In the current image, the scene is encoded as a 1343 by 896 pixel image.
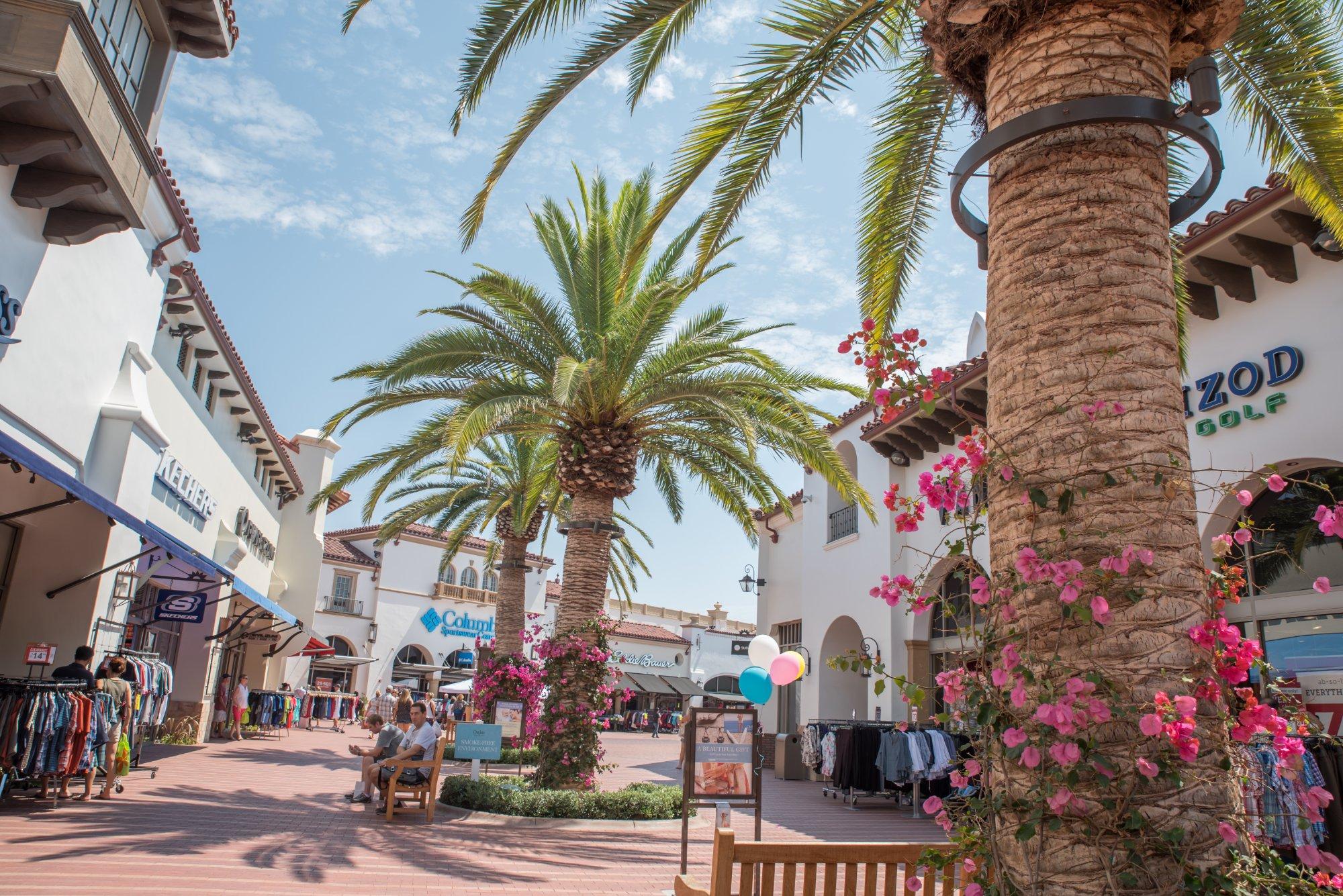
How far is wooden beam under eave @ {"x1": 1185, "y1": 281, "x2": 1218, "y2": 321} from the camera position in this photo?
11.3 meters

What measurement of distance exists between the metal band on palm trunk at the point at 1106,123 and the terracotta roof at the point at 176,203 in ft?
32.7

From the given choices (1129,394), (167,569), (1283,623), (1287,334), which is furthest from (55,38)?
(1283,623)

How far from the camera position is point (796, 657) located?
10109 mm

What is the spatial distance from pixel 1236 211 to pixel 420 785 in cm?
1172

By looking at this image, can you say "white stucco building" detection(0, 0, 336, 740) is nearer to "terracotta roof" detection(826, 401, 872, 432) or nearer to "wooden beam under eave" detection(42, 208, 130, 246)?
"wooden beam under eave" detection(42, 208, 130, 246)

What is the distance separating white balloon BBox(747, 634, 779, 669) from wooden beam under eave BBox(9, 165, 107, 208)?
8.32 meters

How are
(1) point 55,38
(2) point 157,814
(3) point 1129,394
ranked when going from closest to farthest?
1. (3) point 1129,394
2. (1) point 55,38
3. (2) point 157,814

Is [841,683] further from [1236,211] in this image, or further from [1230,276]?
[1236,211]

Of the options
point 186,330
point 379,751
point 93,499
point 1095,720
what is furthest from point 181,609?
point 1095,720

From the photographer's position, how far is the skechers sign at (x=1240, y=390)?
408 inches

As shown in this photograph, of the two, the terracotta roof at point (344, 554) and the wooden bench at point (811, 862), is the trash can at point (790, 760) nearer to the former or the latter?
the wooden bench at point (811, 862)

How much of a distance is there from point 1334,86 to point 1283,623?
687 cm

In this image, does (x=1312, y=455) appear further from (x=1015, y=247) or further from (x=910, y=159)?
(x=1015, y=247)

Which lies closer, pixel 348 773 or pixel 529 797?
pixel 529 797
